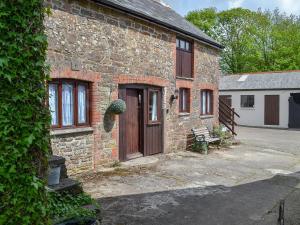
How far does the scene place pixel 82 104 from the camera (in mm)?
8773

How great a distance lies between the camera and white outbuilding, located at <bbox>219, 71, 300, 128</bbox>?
2377 centimetres

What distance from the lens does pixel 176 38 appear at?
1282cm

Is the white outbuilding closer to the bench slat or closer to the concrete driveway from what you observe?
the bench slat

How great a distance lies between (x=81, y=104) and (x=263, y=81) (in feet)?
68.1

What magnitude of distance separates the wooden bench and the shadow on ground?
5.04 meters

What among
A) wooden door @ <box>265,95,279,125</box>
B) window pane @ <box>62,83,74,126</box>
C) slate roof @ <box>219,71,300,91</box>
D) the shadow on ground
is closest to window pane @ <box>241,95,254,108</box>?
slate roof @ <box>219,71,300,91</box>

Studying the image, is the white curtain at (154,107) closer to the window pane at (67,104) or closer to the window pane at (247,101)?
the window pane at (67,104)

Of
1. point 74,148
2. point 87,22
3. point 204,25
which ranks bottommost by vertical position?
point 74,148

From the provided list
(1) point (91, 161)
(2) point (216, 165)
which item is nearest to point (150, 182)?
(1) point (91, 161)

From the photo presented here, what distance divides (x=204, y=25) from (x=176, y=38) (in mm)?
28169

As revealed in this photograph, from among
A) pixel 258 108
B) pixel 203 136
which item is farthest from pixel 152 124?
pixel 258 108

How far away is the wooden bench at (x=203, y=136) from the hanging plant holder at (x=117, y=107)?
15.7ft

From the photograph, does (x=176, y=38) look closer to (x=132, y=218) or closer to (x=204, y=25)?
(x=132, y=218)

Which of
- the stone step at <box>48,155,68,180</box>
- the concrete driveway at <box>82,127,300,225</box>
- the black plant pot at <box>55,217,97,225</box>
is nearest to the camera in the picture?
the black plant pot at <box>55,217,97,225</box>
